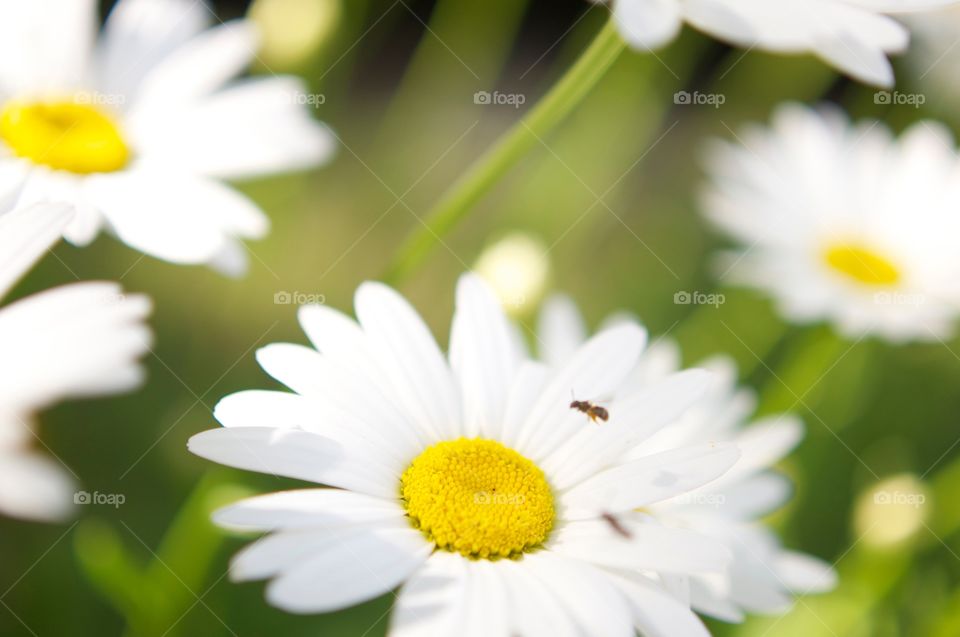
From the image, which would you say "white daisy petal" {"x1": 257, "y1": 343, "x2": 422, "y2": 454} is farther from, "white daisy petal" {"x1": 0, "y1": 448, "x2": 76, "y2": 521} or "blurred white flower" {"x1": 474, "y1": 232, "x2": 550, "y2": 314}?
"blurred white flower" {"x1": 474, "y1": 232, "x2": 550, "y2": 314}

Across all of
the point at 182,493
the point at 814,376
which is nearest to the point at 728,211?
the point at 814,376

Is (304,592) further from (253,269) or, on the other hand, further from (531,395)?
(253,269)

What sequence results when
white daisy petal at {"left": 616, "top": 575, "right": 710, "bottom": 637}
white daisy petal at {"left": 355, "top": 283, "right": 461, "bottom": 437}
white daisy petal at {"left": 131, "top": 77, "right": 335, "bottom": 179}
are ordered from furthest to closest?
white daisy petal at {"left": 131, "top": 77, "right": 335, "bottom": 179} → white daisy petal at {"left": 355, "top": 283, "right": 461, "bottom": 437} → white daisy petal at {"left": 616, "top": 575, "right": 710, "bottom": 637}

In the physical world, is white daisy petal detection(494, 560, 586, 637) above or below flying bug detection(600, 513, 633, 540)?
below

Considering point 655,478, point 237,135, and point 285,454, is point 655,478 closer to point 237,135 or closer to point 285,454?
point 285,454

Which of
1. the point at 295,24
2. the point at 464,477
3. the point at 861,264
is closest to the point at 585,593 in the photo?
the point at 464,477

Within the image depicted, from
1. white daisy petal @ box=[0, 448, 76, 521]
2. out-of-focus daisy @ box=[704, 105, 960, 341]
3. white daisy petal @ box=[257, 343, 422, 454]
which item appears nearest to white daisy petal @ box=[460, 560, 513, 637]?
white daisy petal @ box=[257, 343, 422, 454]
